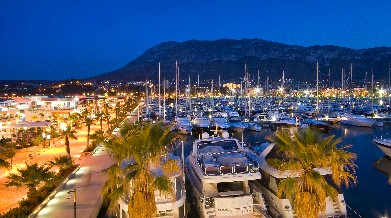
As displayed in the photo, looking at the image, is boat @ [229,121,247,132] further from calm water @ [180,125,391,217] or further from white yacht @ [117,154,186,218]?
white yacht @ [117,154,186,218]

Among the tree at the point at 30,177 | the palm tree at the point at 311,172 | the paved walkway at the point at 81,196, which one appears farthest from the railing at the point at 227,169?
the tree at the point at 30,177

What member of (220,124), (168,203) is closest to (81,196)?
(168,203)

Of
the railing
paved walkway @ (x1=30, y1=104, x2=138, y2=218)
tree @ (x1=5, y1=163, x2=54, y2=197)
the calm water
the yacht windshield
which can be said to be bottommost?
the calm water

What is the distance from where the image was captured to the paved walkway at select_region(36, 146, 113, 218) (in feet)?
52.2

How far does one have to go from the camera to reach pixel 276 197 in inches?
666

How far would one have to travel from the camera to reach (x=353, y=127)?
55.8m

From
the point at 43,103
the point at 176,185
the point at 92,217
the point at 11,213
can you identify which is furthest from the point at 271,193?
the point at 43,103

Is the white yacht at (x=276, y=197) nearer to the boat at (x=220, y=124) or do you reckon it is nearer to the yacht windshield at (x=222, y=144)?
the yacht windshield at (x=222, y=144)

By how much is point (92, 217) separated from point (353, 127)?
48490 mm

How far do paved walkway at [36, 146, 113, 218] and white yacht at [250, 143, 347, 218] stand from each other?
23.3 feet

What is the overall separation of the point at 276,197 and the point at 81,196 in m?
8.86

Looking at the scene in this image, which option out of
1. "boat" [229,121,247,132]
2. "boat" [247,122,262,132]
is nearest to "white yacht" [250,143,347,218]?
"boat" [229,121,247,132]

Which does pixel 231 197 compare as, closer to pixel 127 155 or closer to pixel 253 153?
pixel 127 155

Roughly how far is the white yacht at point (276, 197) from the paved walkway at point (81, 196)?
7.11 m
